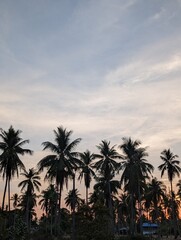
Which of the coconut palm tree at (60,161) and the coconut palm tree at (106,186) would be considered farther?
the coconut palm tree at (106,186)

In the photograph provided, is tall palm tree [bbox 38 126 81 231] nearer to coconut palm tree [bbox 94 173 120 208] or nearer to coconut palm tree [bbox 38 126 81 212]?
coconut palm tree [bbox 38 126 81 212]

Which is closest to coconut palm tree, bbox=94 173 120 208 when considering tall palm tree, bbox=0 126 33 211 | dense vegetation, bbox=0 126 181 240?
dense vegetation, bbox=0 126 181 240

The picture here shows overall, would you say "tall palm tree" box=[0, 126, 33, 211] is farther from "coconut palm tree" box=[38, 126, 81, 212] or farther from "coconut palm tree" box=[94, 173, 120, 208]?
"coconut palm tree" box=[94, 173, 120, 208]

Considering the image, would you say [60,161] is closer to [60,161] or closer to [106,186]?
[60,161]

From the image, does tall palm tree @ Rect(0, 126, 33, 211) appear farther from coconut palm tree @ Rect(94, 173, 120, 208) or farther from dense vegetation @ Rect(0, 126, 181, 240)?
coconut palm tree @ Rect(94, 173, 120, 208)

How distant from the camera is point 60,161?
52.2m

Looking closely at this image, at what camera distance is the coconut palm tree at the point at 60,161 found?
5238 centimetres

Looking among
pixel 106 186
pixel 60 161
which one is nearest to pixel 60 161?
pixel 60 161

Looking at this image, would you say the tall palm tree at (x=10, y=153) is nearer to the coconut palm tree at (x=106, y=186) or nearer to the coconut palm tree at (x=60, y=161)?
the coconut palm tree at (x=60, y=161)

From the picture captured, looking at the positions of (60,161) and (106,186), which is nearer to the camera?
(60,161)

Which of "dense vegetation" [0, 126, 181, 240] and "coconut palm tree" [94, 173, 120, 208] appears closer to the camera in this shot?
"dense vegetation" [0, 126, 181, 240]

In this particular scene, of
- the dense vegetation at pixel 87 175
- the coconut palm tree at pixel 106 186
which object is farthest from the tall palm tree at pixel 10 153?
the coconut palm tree at pixel 106 186

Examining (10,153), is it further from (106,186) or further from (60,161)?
(106,186)

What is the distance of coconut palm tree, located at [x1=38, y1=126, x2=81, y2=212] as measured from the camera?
52375 mm
